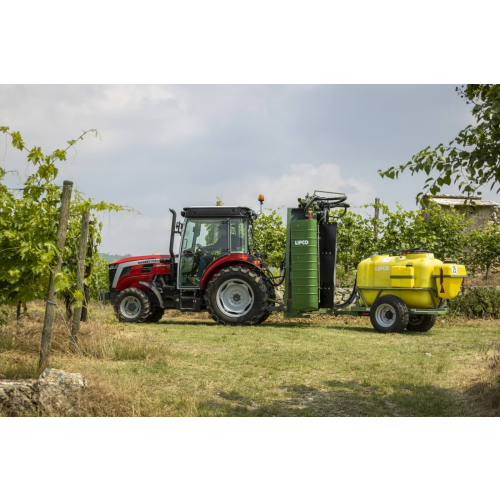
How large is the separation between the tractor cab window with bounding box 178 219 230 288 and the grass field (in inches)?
82.8

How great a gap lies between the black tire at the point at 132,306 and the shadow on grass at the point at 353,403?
6694 mm

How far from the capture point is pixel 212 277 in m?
11.3

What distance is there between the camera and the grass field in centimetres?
464

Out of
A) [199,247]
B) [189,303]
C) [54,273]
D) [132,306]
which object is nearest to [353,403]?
[54,273]

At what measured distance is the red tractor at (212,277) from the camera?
1117 cm

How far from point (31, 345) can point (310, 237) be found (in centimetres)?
589

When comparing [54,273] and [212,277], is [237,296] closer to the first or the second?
[212,277]

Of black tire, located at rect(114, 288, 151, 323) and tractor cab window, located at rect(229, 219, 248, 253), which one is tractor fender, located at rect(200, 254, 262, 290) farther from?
black tire, located at rect(114, 288, 151, 323)

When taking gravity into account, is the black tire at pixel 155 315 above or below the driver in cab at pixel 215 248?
below

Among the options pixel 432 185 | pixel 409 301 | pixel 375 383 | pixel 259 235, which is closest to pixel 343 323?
pixel 409 301

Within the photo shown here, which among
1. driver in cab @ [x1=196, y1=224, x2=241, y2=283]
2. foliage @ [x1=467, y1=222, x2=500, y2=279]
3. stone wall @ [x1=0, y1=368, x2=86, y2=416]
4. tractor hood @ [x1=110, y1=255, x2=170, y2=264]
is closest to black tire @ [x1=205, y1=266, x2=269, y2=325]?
driver in cab @ [x1=196, y1=224, x2=241, y2=283]

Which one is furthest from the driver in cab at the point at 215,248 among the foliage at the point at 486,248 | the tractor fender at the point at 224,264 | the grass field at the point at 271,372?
the foliage at the point at 486,248

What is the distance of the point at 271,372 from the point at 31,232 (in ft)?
9.58

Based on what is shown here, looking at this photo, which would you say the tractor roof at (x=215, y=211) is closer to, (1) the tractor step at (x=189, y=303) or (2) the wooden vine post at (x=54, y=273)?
(1) the tractor step at (x=189, y=303)
